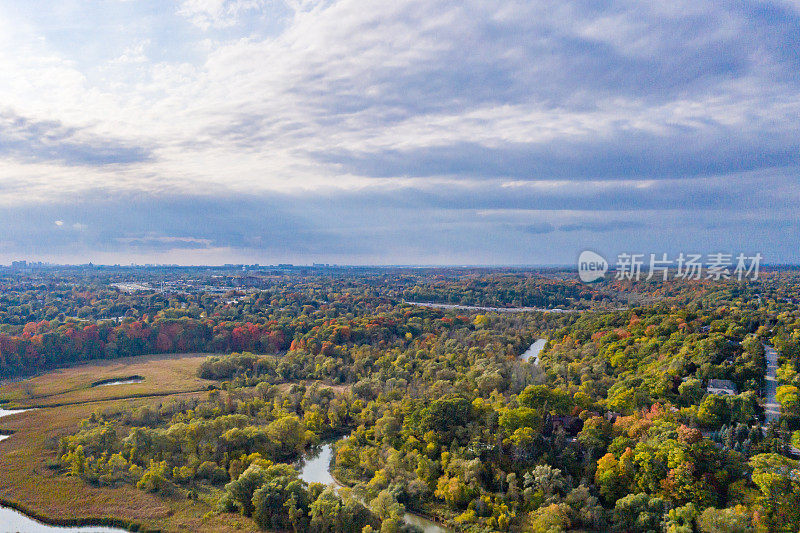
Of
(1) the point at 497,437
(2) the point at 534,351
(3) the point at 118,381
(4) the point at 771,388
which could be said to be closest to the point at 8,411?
(3) the point at 118,381

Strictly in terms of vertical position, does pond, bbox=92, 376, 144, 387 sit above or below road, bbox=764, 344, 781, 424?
below

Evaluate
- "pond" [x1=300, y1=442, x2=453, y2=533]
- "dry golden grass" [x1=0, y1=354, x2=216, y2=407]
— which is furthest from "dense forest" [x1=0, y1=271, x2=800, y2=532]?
"dry golden grass" [x1=0, y1=354, x2=216, y2=407]

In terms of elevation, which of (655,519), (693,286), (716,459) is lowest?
(655,519)

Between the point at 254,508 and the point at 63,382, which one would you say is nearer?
the point at 254,508

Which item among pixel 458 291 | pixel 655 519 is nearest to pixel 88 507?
pixel 655 519

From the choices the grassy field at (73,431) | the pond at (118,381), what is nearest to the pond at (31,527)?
the grassy field at (73,431)

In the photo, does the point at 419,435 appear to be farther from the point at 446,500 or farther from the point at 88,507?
the point at 88,507

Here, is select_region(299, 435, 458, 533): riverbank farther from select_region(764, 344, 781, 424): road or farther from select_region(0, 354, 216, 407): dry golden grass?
select_region(764, 344, 781, 424): road

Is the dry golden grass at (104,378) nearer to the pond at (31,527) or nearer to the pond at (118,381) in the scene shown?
the pond at (118,381)
